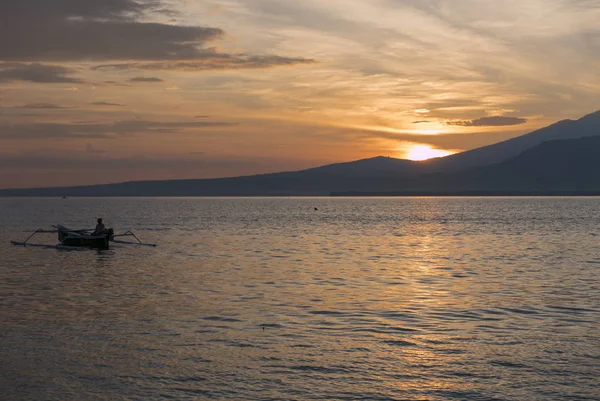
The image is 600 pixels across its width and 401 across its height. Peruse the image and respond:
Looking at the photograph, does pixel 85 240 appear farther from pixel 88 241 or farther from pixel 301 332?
pixel 301 332

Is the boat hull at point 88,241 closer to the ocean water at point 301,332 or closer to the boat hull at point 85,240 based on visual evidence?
the boat hull at point 85,240

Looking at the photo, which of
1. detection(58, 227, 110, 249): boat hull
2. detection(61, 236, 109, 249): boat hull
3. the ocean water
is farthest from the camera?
detection(61, 236, 109, 249): boat hull

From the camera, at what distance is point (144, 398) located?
18.5m

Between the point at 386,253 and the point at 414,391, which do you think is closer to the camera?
the point at 414,391

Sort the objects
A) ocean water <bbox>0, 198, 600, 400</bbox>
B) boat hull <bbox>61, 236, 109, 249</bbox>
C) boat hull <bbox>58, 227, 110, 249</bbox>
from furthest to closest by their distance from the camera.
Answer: boat hull <bbox>61, 236, 109, 249</bbox> → boat hull <bbox>58, 227, 110, 249</bbox> → ocean water <bbox>0, 198, 600, 400</bbox>

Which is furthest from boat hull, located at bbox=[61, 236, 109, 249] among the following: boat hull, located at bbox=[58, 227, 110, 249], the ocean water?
the ocean water

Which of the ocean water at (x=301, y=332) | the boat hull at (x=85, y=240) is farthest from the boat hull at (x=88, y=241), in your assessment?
the ocean water at (x=301, y=332)

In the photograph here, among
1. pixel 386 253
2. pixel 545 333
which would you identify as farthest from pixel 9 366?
pixel 386 253

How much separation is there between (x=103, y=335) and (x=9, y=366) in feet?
15.9

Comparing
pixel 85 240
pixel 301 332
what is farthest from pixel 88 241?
→ pixel 301 332

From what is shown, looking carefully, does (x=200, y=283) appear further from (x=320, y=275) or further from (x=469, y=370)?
(x=469, y=370)

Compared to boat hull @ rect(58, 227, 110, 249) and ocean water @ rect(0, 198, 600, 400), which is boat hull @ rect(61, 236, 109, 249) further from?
ocean water @ rect(0, 198, 600, 400)

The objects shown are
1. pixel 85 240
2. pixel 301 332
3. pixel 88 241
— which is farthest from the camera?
pixel 85 240

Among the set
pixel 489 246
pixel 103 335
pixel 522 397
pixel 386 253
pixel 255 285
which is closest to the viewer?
pixel 522 397
